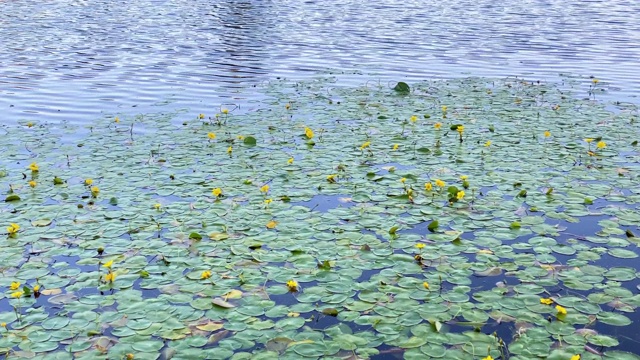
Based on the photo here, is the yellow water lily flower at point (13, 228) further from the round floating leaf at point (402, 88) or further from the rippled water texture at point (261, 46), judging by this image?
the round floating leaf at point (402, 88)

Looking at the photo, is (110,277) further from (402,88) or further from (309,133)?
(402,88)

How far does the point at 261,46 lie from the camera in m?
16.2

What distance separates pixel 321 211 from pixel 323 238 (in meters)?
0.63

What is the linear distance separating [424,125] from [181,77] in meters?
5.44

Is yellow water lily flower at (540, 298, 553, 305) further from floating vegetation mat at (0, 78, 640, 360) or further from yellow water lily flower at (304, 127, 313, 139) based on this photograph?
yellow water lily flower at (304, 127, 313, 139)

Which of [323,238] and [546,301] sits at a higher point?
[546,301]

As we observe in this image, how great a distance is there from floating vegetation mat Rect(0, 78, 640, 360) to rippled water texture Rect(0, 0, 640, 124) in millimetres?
2653

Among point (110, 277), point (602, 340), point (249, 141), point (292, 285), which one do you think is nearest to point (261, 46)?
point (249, 141)

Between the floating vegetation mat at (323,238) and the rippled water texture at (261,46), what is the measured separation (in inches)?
104

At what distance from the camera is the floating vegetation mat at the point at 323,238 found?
4.29m

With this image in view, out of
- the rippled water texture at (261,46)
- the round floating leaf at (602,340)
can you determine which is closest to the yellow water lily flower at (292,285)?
the round floating leaf at (602,340)

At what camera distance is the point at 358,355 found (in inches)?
161

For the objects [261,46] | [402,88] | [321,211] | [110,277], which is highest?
[110,277]

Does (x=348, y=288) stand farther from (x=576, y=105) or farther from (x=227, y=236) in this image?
(x=576, y=105)
